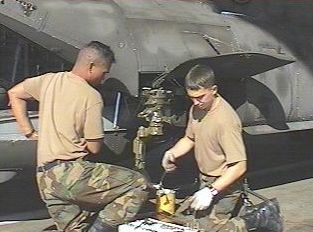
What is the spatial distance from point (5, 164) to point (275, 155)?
4581mm

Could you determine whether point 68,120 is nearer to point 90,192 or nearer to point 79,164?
point 79,164

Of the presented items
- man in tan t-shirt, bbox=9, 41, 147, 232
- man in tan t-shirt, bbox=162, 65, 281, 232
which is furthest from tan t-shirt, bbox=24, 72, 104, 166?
man in tan t-shirt, bbox=162, 65, 281, 232

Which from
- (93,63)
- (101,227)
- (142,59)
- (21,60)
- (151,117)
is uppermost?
(93,63)

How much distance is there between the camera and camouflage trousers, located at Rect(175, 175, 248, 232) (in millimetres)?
4809

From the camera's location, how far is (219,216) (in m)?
4.87

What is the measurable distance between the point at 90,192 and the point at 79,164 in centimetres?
20

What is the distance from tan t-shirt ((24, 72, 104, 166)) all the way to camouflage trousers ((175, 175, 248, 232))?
2.70ft

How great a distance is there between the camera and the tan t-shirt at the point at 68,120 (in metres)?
4.89

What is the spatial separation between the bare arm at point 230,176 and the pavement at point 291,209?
1540 millimetres

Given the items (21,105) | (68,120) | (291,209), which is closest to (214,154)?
(68,120)

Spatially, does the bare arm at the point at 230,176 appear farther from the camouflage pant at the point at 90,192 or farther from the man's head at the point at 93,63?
the man's head at the point at 93,63

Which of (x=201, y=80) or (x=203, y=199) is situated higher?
(x=201, y=80)

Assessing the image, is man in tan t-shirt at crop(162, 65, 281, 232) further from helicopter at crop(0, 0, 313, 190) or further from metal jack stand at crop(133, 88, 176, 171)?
helicopter at crop(0, 0, 313, 190)

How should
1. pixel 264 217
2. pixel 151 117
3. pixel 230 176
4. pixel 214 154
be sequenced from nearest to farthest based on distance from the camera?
pixel 230 176, pixel 214 154, pixel 264 217, pixel 151 117
